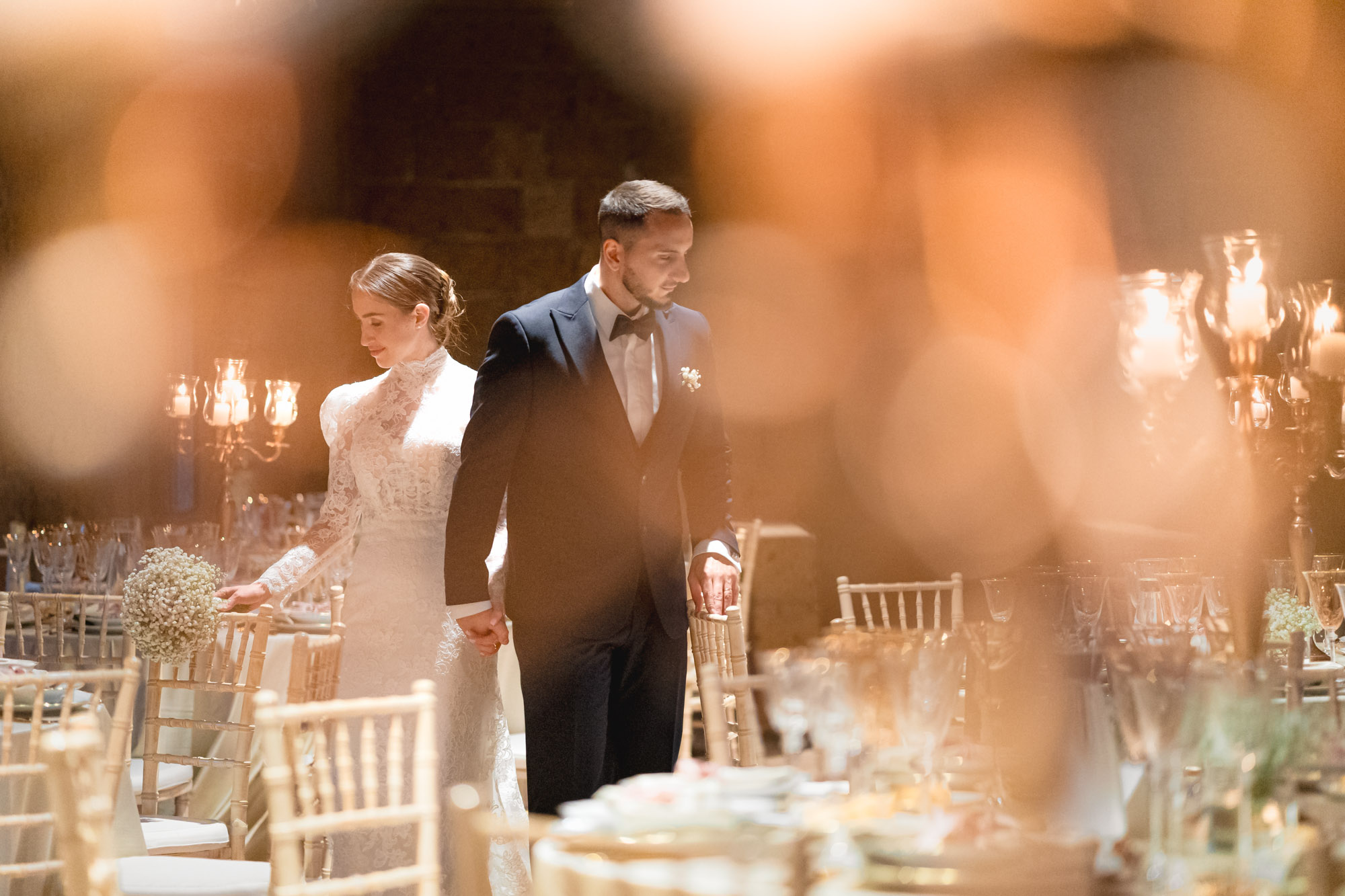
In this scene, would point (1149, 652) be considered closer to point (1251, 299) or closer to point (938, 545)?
point (1251, 299)

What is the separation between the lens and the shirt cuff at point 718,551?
2.61 meters

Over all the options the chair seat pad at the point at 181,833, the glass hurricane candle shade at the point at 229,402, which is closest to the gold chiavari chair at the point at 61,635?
the chair seat pad at the point at 181,833

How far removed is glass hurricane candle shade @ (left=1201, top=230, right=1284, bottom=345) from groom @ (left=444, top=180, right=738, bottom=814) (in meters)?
0.95

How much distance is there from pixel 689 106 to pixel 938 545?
3269 millimetres

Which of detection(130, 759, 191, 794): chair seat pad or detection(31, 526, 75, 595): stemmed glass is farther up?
detection(31, 526, 75, 595): stemmed glass

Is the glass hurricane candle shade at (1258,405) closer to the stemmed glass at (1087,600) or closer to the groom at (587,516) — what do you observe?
the stemmed glass at (1087,600)

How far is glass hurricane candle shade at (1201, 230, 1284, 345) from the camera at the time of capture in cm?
203

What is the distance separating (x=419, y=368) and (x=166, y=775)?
5.27 ft

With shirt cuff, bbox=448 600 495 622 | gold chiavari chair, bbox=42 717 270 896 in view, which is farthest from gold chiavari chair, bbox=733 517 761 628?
gold chiavari chair, bbox=42 717 270 896

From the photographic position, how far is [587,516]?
2465 millimetres

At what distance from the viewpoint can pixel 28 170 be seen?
532cm

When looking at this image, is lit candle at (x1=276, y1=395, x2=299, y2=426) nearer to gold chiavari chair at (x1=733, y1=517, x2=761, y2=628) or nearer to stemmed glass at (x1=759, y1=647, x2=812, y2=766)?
gold chiavari chair at (x1=733, y1=517, x2=761, y2=628)

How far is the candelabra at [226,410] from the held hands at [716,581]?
11.7 feet

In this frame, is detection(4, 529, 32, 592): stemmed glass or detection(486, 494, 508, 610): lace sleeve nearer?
detection(486, 494, 508, 610): lace sleeve
